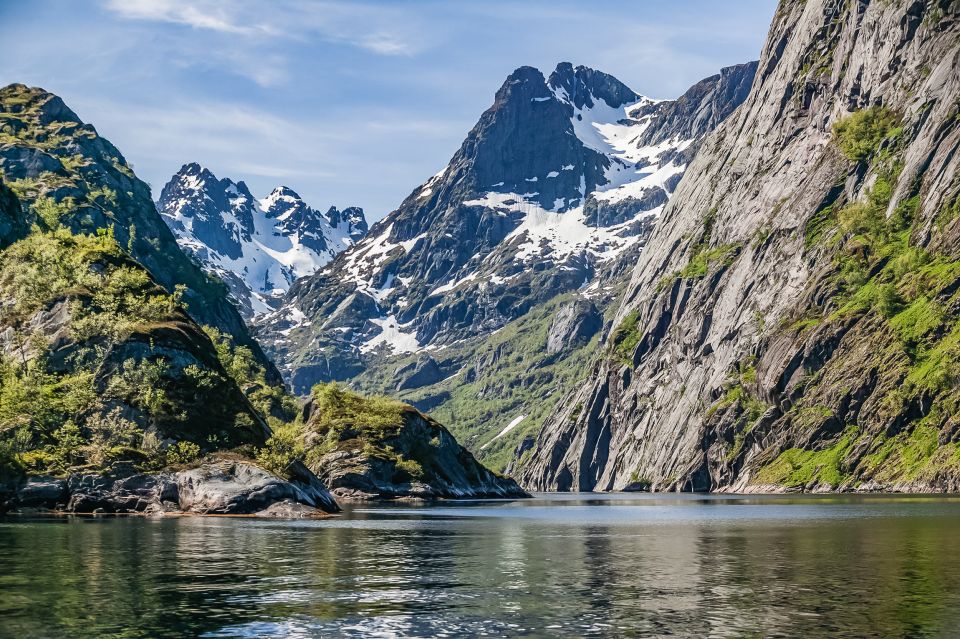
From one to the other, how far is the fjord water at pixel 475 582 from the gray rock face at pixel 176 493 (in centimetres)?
2179

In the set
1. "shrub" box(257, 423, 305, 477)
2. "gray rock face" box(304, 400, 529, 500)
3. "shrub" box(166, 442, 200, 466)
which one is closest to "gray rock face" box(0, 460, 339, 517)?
"shrub" box(166, 442, 200, 466)

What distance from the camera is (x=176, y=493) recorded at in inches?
4498

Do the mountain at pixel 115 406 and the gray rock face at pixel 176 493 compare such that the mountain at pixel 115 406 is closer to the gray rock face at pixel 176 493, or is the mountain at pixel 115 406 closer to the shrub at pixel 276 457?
the gray rock face at pixel 176 493

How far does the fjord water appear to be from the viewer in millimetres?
36250

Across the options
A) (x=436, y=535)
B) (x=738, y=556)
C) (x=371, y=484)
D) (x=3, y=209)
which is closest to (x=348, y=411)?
(x=371, y=484)

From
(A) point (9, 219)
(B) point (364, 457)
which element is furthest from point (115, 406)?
(A) point (9, 219)

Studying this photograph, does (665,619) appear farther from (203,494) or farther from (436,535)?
(203,494)

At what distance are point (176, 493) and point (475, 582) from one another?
73579mm

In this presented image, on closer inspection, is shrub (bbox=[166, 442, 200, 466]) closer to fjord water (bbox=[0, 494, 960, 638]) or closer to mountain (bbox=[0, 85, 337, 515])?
mountain (bbox=[0, 85, 337, 515])

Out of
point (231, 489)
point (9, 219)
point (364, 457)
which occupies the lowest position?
point (231, 489)

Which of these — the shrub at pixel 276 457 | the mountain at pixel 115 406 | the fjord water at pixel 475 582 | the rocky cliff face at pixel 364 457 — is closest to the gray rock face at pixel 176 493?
the mountain at pixel 115 406

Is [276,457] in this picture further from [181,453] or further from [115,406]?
[115,406]

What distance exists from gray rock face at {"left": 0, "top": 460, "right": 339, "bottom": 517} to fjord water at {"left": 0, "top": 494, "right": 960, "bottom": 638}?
71.5 ft

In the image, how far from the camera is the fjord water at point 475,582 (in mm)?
36250
